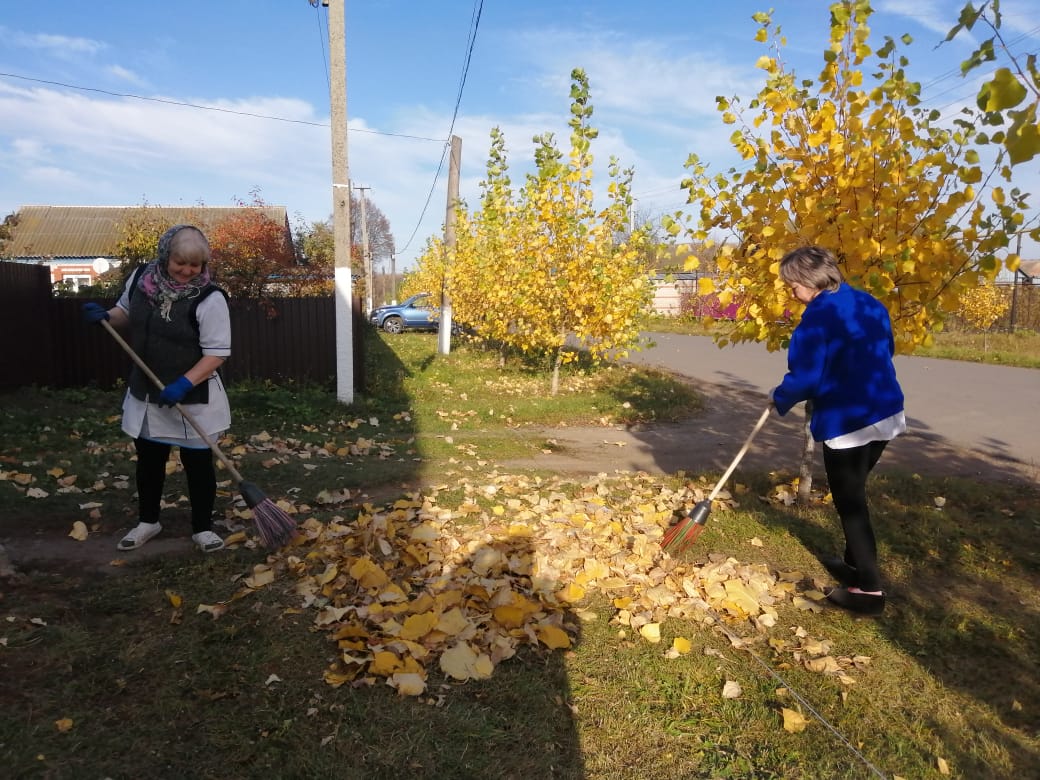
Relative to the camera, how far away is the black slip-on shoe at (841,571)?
3.54 m

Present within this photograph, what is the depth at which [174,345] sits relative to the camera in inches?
148

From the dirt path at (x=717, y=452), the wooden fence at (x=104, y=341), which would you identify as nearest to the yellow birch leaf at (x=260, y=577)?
the dirt path at (x=717, y=452)

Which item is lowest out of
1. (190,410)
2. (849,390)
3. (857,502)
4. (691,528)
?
(691,528)

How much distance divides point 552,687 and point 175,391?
240 centimetres

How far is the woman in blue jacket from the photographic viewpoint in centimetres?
335

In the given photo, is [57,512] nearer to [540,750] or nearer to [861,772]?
[540,750]

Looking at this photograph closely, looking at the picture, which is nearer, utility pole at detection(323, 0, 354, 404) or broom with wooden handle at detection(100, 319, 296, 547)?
broom with wooden handle at detection(100, 319, 296, 547)

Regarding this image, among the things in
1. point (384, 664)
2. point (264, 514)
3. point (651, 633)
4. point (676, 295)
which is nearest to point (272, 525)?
point (264, 514)

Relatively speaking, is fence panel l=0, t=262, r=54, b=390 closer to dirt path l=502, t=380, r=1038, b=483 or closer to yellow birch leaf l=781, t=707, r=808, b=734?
dirt path l=502, t=380, r=1038, b=483

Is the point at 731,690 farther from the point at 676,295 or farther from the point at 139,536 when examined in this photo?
the point at 676,295

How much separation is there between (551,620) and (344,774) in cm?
119

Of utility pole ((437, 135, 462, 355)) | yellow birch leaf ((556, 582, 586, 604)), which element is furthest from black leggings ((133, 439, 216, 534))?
utility pole ((437, 135, 462, 355))

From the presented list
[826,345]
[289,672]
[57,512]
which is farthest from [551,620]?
[57,512]

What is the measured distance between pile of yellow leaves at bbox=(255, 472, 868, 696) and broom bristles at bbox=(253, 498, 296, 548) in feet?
0.26
